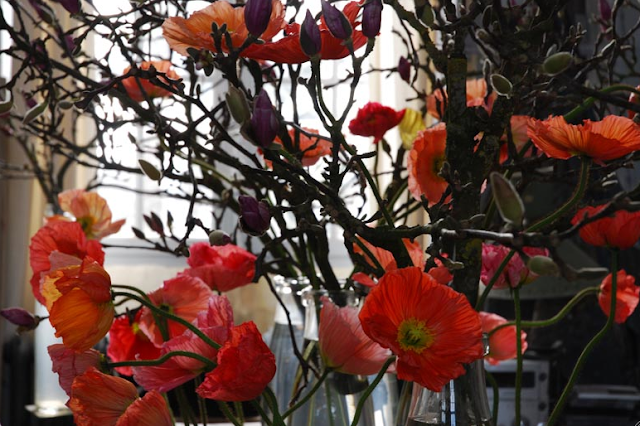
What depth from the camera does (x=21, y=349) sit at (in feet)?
8.05

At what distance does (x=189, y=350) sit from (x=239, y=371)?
0.05 metres

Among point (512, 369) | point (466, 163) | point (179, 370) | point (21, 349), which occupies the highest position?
point (466, 163)

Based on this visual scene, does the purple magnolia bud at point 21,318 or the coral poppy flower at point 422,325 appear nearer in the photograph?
the coral poppy flower at point 422,325

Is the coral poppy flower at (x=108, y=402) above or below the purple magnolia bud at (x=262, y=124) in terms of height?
below

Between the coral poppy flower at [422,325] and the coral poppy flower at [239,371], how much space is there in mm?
57

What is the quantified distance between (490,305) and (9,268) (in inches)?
64.3

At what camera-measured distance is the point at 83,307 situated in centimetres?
43

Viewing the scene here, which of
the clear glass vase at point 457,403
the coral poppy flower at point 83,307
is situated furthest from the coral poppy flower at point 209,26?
the clear glass vase at point 457,403

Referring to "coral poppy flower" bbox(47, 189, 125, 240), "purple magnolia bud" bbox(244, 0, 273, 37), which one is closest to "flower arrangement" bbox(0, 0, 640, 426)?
"purple magnolia bud" bbox(244, 0, 273, 37)

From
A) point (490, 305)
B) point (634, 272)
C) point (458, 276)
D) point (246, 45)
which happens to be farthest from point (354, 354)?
point (490, 305)

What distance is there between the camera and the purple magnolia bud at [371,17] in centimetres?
41

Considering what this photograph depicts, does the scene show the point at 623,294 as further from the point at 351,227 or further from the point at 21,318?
the point at 21,318

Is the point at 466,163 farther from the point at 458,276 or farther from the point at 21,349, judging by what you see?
the point at 21,349

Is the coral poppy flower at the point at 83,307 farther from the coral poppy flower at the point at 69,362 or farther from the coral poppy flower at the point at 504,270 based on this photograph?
the coral poppy flower at the point at 504,270
